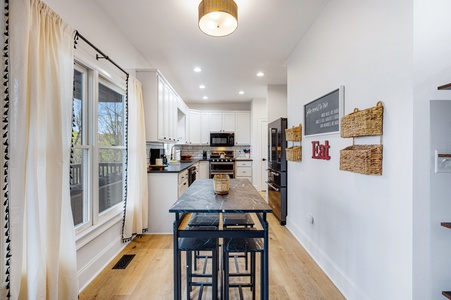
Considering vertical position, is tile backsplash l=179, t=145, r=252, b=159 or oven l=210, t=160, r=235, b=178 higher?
tile backsplash l=179, t=145, r=252, b=159

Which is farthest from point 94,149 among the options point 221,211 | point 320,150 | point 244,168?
point 244,168

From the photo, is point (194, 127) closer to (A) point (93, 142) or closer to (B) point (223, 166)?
(B) point (223, 166)

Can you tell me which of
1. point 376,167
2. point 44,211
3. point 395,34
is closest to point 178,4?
point 395,34

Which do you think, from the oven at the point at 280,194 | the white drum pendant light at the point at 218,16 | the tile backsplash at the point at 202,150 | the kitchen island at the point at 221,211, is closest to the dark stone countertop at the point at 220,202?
the kitchen island at the point at 221,211

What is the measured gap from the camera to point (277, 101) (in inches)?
193

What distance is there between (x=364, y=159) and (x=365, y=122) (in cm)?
27

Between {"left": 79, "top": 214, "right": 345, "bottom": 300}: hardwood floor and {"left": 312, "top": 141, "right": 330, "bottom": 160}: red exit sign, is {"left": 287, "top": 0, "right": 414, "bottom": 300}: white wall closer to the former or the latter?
{"left": 312, "top": 141, "right": 330, "bottom": 160}: red exit sign

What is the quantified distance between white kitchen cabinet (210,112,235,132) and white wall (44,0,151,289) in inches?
156

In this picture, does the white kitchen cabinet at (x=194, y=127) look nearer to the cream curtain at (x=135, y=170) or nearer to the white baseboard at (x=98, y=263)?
the cream curtain at (x=135, y=170)

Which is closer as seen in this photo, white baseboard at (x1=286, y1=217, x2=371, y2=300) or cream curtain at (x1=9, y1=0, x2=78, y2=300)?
cream curtain at (x1=9, y1=0, x2=78, y2=300)

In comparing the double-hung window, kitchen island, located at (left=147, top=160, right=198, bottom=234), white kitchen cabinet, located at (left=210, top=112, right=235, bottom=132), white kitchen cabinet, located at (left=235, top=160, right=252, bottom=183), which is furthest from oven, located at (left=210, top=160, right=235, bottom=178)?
the double-hung window

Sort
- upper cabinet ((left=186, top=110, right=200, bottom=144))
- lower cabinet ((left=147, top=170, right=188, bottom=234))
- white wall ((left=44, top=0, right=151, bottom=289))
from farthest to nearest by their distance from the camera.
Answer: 1. upper cabinet ((left=186, top=110, right=200, bottom=144))
2. lower cabinet ((left=147, top=170, right=188, bottom=234))
3. white wall ((left=44, top=0, right=151, bottom=289))

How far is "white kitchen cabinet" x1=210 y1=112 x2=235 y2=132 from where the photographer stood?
6.70 m

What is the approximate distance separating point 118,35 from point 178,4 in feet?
3.16
